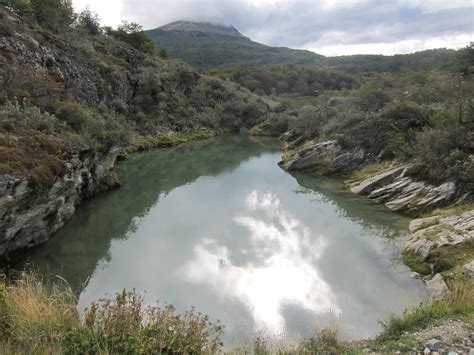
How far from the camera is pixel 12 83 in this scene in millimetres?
23531

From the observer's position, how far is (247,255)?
16359 mm

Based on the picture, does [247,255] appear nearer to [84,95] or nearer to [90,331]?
[90,331]

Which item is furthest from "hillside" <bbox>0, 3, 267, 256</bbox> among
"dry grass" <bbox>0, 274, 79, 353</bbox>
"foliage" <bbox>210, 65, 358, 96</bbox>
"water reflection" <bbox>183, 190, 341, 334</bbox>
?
"foliage" <bbox>210, 65, 358, 96</bbox>

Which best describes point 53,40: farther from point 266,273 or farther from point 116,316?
point 116,316

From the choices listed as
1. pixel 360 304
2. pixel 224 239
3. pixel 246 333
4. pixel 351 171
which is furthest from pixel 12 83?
pixel 351 171

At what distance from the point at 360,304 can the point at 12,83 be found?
24292mm

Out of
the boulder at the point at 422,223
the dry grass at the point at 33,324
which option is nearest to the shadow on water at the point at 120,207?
the dry grass at the point at 33,324

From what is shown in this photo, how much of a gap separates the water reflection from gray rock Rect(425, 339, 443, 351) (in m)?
4.94

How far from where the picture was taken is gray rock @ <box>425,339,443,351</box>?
606 centimetres

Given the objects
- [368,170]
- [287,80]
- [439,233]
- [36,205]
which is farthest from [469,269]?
[287,80]

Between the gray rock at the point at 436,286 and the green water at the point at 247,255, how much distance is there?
1.37ft

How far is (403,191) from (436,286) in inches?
465

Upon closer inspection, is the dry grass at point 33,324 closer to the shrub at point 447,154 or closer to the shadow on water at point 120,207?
the shadow on water at point 120,207

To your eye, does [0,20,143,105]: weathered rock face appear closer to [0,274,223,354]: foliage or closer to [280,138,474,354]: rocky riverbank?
[0,274,223,354]: foliage
